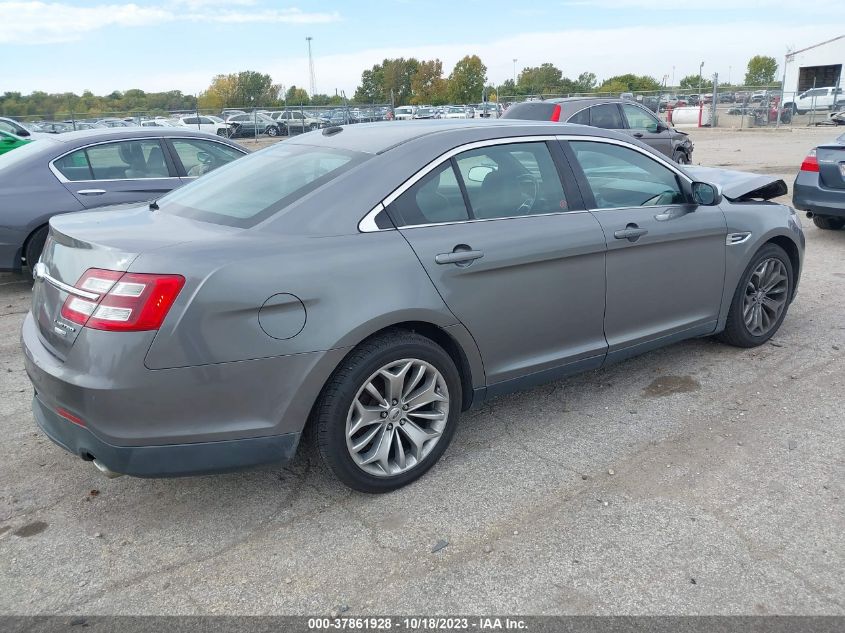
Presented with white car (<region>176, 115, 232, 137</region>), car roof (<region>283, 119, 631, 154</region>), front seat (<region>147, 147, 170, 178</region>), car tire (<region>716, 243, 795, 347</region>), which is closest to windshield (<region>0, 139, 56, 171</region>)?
front seat (<region>147, 147, 170, 178</region>)

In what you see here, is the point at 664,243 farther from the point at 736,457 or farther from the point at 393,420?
the point at 393,420

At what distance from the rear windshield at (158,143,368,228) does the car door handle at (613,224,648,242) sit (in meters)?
1.47

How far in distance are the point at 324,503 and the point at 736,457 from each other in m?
2.02

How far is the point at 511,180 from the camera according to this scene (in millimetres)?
3754

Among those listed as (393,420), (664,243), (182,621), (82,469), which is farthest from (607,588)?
(82,469)

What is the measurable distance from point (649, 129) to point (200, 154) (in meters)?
9.46

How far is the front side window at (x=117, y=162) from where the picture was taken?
6.90 metres

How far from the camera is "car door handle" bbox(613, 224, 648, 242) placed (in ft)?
13.1

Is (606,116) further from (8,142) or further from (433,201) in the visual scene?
(8,142)

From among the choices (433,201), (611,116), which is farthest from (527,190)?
(611,116)

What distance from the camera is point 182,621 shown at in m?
2.54

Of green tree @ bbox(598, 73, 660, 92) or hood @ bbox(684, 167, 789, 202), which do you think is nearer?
hood @ bbox(684, 167, 789, 202)

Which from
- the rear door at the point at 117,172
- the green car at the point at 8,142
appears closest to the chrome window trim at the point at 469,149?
the rear door at the point at 117,172

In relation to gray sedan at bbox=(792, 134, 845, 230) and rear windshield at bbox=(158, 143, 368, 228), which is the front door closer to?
rear windshield at bbox=(158, 143, 368, 228)
